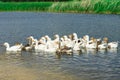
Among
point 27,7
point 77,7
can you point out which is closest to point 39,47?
point 77,7

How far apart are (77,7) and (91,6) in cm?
443

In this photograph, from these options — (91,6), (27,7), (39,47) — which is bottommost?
(39,47)

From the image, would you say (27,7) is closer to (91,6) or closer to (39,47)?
(91,6)

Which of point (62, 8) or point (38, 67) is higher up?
point (62, 8)

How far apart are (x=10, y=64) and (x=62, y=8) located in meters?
57.2

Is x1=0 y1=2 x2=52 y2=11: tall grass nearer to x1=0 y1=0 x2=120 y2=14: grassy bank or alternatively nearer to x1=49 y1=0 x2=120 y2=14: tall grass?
x1=0 y1=0 x2=120 y2=14: grassy bank

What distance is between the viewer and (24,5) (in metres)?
92.3

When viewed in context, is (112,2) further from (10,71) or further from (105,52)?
(10,71)

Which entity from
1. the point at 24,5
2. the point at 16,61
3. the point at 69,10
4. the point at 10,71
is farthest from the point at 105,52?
the point at 24,5

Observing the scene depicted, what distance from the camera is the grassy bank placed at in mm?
66669

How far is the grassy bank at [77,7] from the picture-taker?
66.7m

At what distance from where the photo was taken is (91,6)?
7144 centimetres

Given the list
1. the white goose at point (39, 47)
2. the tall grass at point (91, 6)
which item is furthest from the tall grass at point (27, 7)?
the white goose at point (39, 47)

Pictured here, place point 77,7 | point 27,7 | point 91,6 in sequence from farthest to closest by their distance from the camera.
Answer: point 27,7
point 77,7
point 91,6
